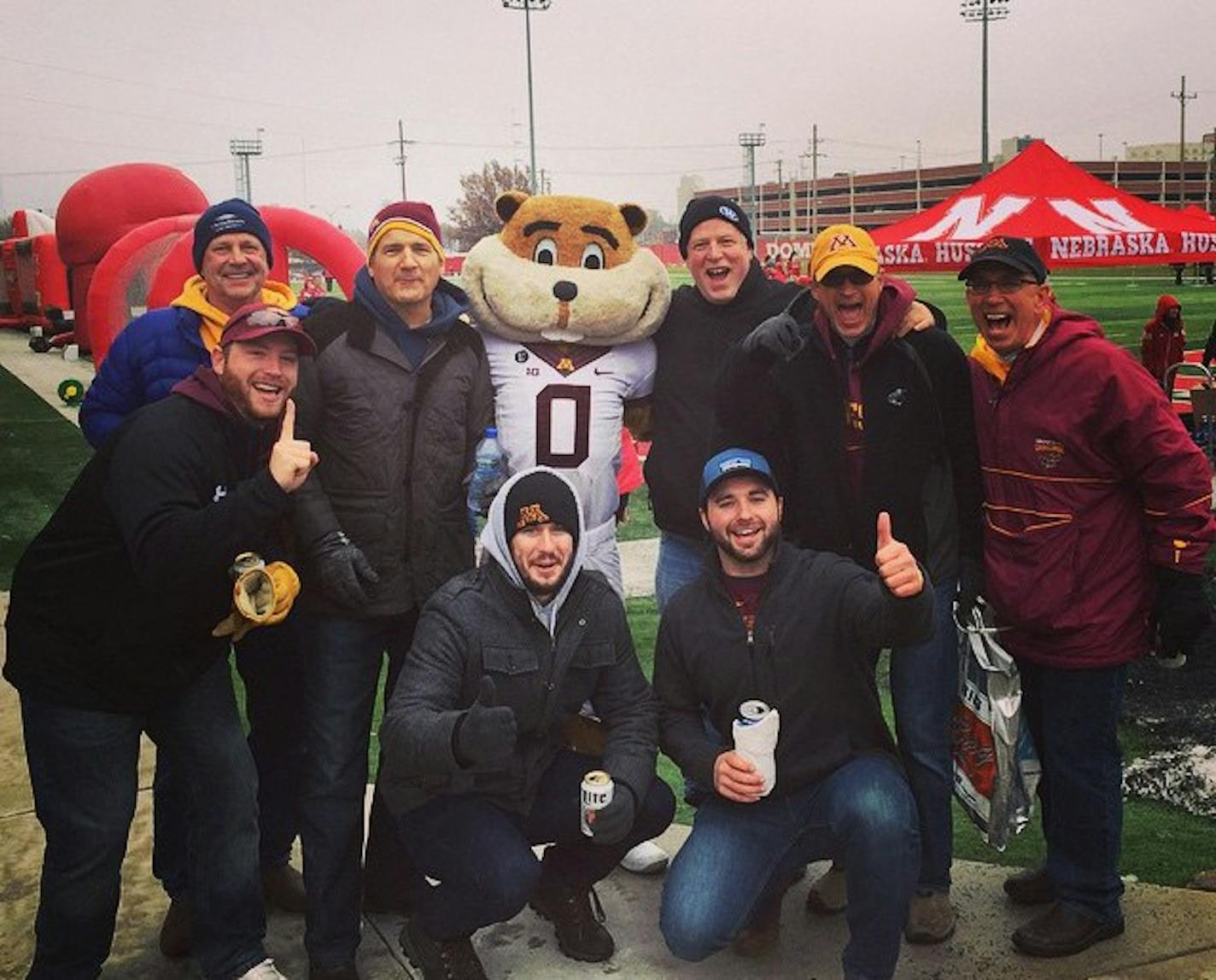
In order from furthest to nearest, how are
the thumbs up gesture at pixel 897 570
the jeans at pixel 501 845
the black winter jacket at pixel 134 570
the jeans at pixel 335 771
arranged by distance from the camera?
the jeans at pixel 335 771
the jeans at pixel 501 845
the thumbs up gesture at pixel 897 570
the black winter jacket at pixel 134 570

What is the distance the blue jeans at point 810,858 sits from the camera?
2.85 metres

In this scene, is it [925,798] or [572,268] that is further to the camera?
[572,268]

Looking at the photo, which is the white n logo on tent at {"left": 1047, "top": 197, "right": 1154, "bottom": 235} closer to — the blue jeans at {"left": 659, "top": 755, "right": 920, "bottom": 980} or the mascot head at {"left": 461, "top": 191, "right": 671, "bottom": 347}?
the mascot head at {"left": 461, "top": 191, "right": 671, "bottom": 347}

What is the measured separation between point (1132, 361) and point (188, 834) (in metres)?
2.64

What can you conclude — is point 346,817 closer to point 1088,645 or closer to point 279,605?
point 279,605

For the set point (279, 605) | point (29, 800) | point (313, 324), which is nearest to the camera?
point (279, 605)

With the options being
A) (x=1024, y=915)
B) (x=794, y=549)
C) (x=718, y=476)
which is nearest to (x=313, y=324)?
(x=718, y=476)

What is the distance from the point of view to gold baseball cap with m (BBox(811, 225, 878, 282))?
3.12 meters

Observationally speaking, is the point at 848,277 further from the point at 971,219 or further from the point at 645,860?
the point at 971,219

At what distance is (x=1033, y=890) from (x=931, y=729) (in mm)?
584

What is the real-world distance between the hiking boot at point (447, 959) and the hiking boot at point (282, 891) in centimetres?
58

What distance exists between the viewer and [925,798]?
10.6ft

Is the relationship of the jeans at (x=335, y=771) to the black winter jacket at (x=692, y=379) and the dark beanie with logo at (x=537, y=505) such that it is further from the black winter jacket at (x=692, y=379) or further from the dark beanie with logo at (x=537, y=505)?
the black winter jacket at (x=692, y=379)

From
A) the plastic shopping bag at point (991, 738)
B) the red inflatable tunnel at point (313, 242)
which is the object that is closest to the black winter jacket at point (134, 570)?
the plastic shopping bag at point (991, 738)
